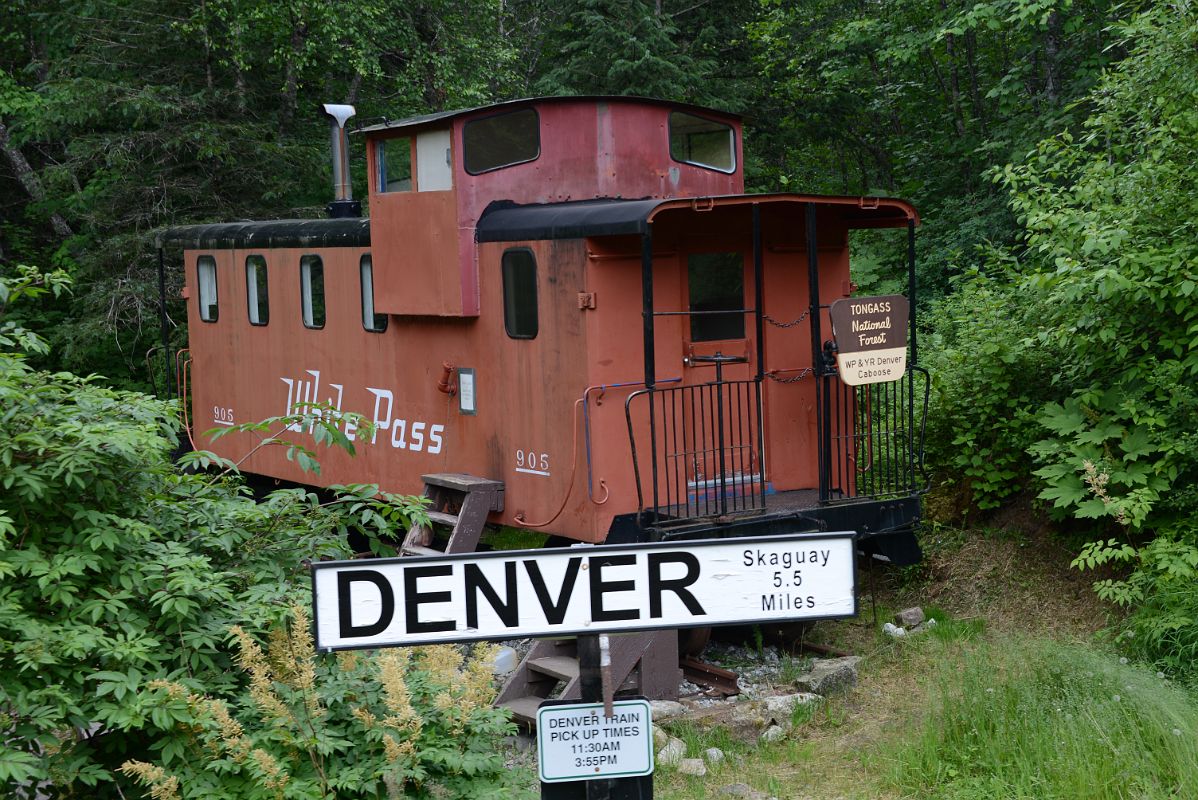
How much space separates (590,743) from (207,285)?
11526mm

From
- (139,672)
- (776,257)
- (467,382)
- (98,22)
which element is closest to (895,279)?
(776,257)

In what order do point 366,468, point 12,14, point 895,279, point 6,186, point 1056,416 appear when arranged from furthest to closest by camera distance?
point 6,186 → point 12,14 → point 895,279 → point 366,468 → point 1056,416

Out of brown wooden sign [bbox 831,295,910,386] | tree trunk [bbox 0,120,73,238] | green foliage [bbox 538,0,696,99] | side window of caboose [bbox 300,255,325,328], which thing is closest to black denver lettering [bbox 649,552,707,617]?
brown wooden sign [bbox 831,295,910,386]

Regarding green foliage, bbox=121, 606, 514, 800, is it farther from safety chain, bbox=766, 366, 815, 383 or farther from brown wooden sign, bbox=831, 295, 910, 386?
safety chain, bbox=766, 366, 815, 383

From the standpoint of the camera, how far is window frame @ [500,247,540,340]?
8.88m

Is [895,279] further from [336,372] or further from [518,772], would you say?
[518,772]

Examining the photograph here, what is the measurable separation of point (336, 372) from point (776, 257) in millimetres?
4321

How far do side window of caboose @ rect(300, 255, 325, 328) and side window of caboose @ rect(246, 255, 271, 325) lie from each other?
0.83 meters

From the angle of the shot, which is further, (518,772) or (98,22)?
(98,22)

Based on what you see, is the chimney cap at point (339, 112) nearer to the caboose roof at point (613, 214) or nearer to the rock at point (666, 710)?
the caboose roof at point (613, 214)

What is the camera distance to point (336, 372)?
1132cm

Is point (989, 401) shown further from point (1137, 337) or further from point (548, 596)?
point (548, 596)

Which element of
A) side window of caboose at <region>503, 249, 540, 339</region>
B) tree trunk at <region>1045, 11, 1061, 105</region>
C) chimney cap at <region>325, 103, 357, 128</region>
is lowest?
side window of caboose at <region>503, 249, 540, 339</region>

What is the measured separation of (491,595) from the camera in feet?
9.62
